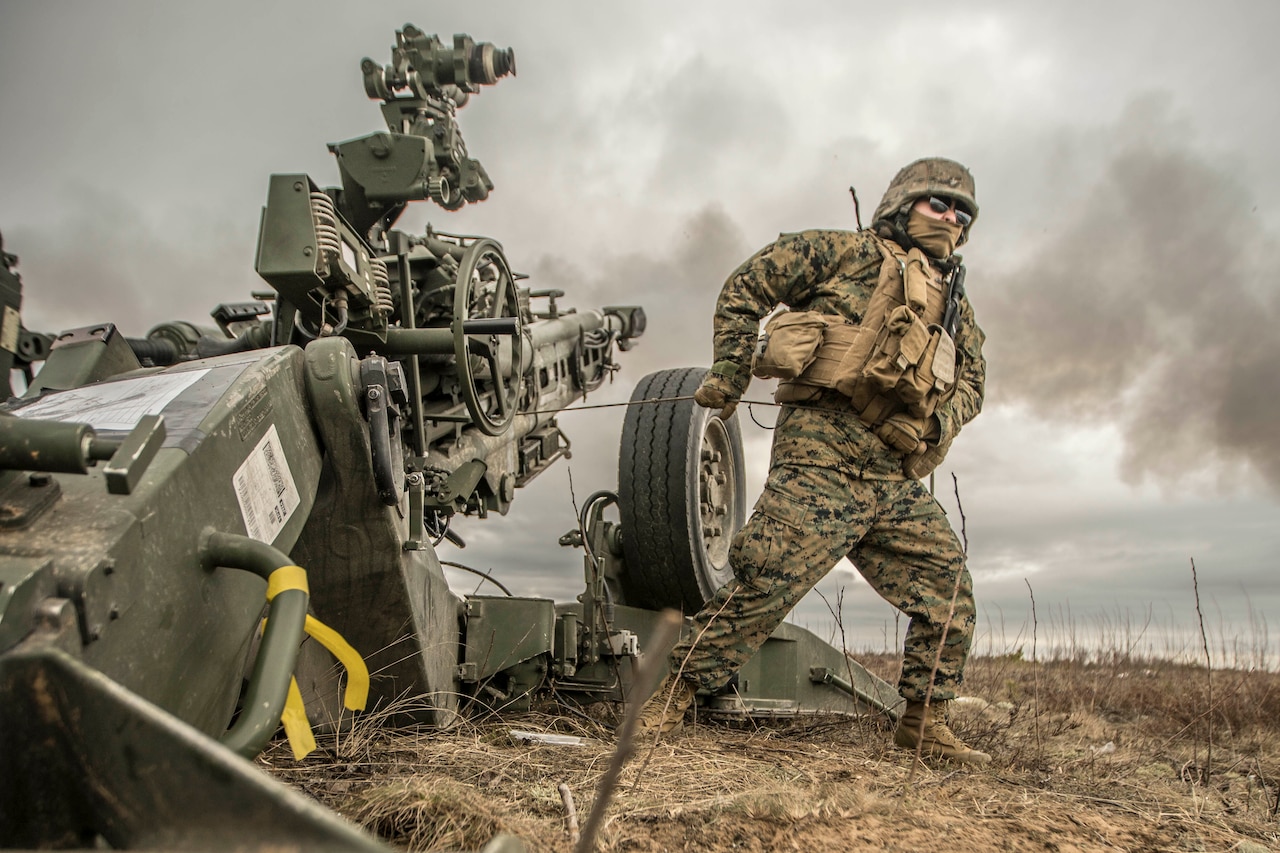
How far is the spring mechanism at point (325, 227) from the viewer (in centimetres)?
283

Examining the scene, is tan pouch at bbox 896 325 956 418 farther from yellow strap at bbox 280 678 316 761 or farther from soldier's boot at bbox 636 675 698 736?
yellow strap at bbox 280 678 316 761

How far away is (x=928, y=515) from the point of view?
139 inches

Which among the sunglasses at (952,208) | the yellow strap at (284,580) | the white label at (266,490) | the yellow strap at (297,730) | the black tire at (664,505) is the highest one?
the sunglasses at (952,208)

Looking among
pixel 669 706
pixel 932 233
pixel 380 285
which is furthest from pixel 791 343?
pixel 380 285

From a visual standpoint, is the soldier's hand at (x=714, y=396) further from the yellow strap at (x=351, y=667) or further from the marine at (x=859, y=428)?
the yellow strap at (x=351, y=667)

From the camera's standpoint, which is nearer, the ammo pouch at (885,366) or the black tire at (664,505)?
the ammo pouch at (885,366)

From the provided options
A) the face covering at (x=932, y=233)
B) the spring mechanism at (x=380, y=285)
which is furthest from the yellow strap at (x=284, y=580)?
the face covering at (x=932, y=233)

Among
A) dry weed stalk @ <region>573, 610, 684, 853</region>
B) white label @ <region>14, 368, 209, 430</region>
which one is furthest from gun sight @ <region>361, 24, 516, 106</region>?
dry weed stalk @ <region>573, 610, 684, 853</region>

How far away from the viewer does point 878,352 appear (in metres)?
3.36

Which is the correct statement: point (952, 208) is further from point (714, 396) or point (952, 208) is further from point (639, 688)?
point (639, 688)

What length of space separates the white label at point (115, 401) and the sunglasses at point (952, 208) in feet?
8.52

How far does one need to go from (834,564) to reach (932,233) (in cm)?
123

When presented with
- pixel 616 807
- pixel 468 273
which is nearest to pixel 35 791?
pixel 616 807

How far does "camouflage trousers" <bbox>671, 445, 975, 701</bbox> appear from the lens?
3.31 m
